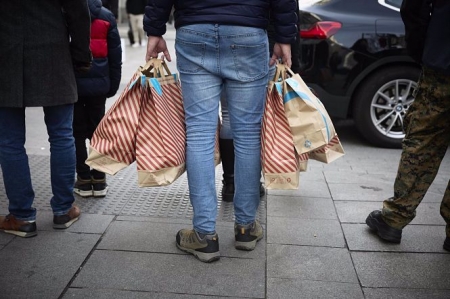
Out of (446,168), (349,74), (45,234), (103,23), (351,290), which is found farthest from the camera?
(349,74)

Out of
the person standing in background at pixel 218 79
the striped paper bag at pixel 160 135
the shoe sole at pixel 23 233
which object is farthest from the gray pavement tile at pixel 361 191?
the shoe sole at pixel 23 233

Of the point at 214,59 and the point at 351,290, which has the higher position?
the point at 214,59

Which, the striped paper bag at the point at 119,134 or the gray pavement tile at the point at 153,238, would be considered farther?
the gray pavement tile at the point at 153,238

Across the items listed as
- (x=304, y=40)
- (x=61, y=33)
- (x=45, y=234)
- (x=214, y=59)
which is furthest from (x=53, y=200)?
(x=304, y=40)

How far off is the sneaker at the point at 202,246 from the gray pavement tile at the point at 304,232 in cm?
40

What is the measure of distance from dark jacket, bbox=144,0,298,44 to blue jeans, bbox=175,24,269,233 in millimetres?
40

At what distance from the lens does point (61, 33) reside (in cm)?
331

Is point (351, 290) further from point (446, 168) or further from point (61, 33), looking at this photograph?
point (446, 168)

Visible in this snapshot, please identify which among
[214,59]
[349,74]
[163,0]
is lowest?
[349,74]

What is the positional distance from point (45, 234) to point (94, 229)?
28 centimetres

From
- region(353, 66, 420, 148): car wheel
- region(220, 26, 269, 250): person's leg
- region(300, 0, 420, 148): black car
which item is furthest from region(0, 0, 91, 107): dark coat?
region(353, 66, 420, 148): car wheel

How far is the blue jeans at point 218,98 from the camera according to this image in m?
2.96

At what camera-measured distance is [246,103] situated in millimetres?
3096

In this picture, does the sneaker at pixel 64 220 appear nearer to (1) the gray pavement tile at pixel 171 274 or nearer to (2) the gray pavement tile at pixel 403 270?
(1) the gray pavement tile at pixel 171 274
